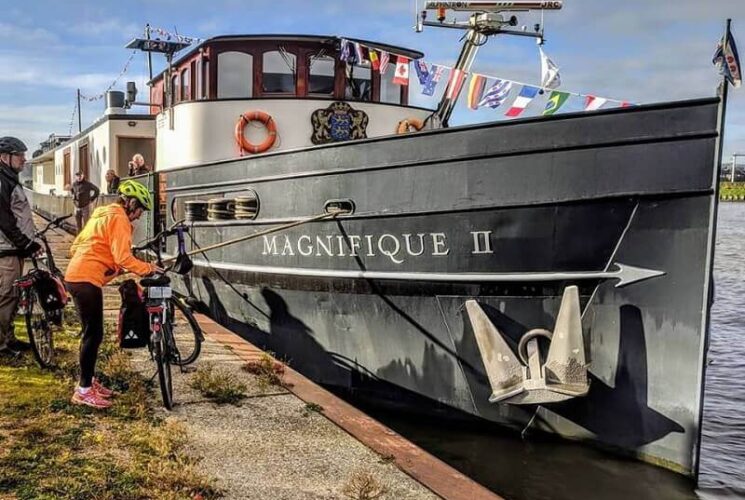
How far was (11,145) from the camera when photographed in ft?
18.8

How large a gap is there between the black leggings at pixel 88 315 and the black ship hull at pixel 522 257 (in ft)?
8.60

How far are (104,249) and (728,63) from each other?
15.4 feet

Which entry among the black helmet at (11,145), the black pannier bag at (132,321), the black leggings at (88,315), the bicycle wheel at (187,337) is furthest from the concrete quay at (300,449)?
the black helmet at (11,145)

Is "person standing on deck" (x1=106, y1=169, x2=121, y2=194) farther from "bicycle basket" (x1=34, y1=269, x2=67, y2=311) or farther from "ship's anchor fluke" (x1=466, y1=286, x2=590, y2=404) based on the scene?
"ship's anchor fluke" (x1=466, y1=286, x2=590, y2=404)

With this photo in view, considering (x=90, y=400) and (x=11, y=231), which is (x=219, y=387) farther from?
(x=11, y=231)

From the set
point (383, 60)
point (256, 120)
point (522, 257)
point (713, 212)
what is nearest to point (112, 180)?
point (256, 120)

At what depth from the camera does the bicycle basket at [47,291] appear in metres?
5.85

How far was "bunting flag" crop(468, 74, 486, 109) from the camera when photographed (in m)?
8.15

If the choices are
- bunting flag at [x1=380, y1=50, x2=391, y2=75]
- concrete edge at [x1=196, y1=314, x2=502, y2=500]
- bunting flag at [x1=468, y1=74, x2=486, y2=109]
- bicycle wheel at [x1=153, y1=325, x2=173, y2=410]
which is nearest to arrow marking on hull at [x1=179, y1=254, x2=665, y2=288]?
concrete edge at [x1=196, y1=314, x2=502, y2=500]

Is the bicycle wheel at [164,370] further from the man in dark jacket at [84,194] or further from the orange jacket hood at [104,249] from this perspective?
the man in dark jacket at [84,194]

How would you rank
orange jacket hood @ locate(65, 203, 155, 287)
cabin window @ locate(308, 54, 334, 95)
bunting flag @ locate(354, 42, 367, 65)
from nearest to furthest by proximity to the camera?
orange jacket hood @ locate(65, 203, 155, 287)
bunting flag @ locate(354, 42, 367, 65)
cabin window @ locate(308, 54, 334, 95)

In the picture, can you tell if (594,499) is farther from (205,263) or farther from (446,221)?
(205,263)

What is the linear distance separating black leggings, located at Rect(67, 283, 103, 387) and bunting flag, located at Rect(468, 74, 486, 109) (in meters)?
5.00

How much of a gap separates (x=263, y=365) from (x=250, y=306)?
2228 millimetres
